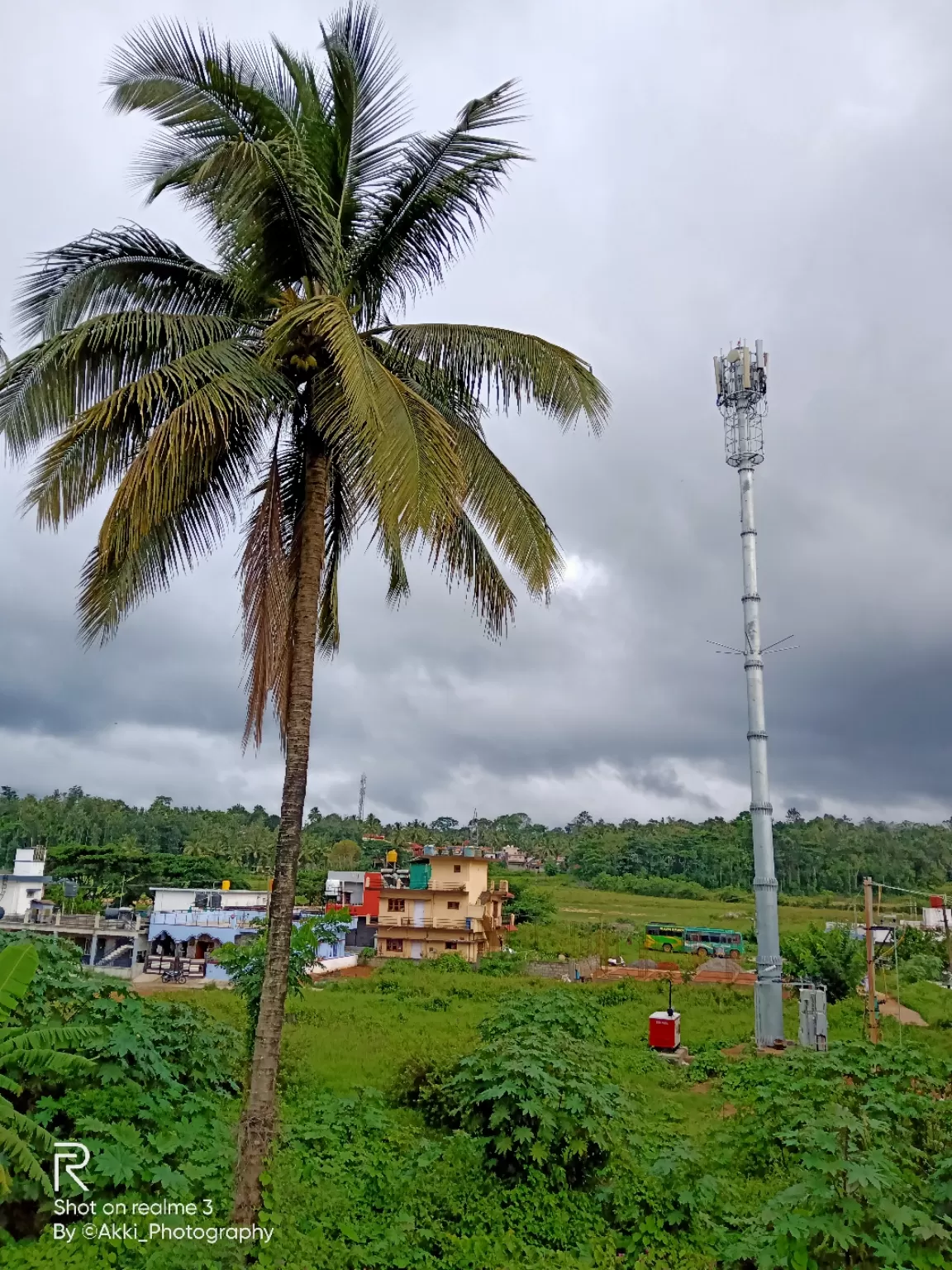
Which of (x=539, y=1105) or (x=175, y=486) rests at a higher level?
(x=175, y=486)

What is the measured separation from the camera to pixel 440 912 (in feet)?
113

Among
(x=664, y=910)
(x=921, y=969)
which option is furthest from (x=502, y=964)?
(x=664, y=910)

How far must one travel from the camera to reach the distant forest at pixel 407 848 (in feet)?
170

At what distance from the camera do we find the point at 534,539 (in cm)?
652

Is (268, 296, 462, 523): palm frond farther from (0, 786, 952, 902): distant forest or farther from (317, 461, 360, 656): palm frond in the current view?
(0, 786, 952, 902): distant forest

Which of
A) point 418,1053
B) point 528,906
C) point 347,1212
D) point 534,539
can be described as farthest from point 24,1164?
point 528,906

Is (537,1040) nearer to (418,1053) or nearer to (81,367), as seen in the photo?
(418,1053)

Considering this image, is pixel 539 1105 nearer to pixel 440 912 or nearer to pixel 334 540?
pixel 334 540

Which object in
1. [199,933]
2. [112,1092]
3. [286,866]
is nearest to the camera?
[286,866]

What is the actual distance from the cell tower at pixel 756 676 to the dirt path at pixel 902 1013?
4.76 metres

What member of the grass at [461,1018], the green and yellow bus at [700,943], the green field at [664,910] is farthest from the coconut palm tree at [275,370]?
the green field at [664,910]

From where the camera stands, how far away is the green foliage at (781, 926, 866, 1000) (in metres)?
23.2

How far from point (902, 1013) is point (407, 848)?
49.0 meters

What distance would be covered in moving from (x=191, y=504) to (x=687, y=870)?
2920 inches
